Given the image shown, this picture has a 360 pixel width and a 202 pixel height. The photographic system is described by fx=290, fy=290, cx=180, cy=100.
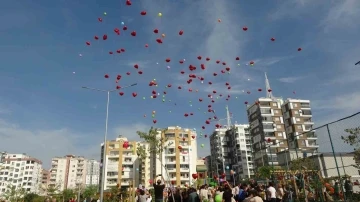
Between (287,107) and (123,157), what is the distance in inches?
1965

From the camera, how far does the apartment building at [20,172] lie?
124 m

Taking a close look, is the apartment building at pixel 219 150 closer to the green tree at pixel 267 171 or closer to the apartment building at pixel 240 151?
the apartment building at pixel 240 151

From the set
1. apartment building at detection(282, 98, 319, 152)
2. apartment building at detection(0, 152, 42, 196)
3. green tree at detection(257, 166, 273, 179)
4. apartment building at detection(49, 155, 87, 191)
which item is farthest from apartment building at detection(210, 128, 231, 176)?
apartment building at detection(0, 152, 42, 196)

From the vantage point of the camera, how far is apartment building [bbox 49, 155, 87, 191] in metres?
150

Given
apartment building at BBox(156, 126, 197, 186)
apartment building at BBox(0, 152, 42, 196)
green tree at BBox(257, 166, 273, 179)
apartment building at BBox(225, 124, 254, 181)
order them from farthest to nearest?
apartment building at BBox(0, 152, 42, 196), apartment building at BBox(225, 124, 254, 181), apartment building at BBox(156, 126, 197, 186), green tree at BBox(257, 166, 273, 179)

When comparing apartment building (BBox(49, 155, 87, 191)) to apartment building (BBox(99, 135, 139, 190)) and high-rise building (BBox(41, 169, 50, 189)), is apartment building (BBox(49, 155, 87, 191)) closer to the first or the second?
high-rise building (BBox(41, 169, 50, 189))

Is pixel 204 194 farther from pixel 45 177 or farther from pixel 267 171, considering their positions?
pixel 45 177

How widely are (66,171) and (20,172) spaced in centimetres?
2628

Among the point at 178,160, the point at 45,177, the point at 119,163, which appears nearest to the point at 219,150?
the point at 178,160

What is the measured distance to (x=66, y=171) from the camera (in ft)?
496

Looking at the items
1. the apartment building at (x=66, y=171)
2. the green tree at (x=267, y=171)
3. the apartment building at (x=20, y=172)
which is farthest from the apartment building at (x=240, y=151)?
the apartment building at (x=66, y=171)

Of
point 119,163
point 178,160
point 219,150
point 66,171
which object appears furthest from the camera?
point 66,171

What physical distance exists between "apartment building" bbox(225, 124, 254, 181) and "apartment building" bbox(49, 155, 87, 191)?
3492 inches

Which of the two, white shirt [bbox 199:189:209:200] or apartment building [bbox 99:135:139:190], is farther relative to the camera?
apartment building [bbox 99:135:139:190]
